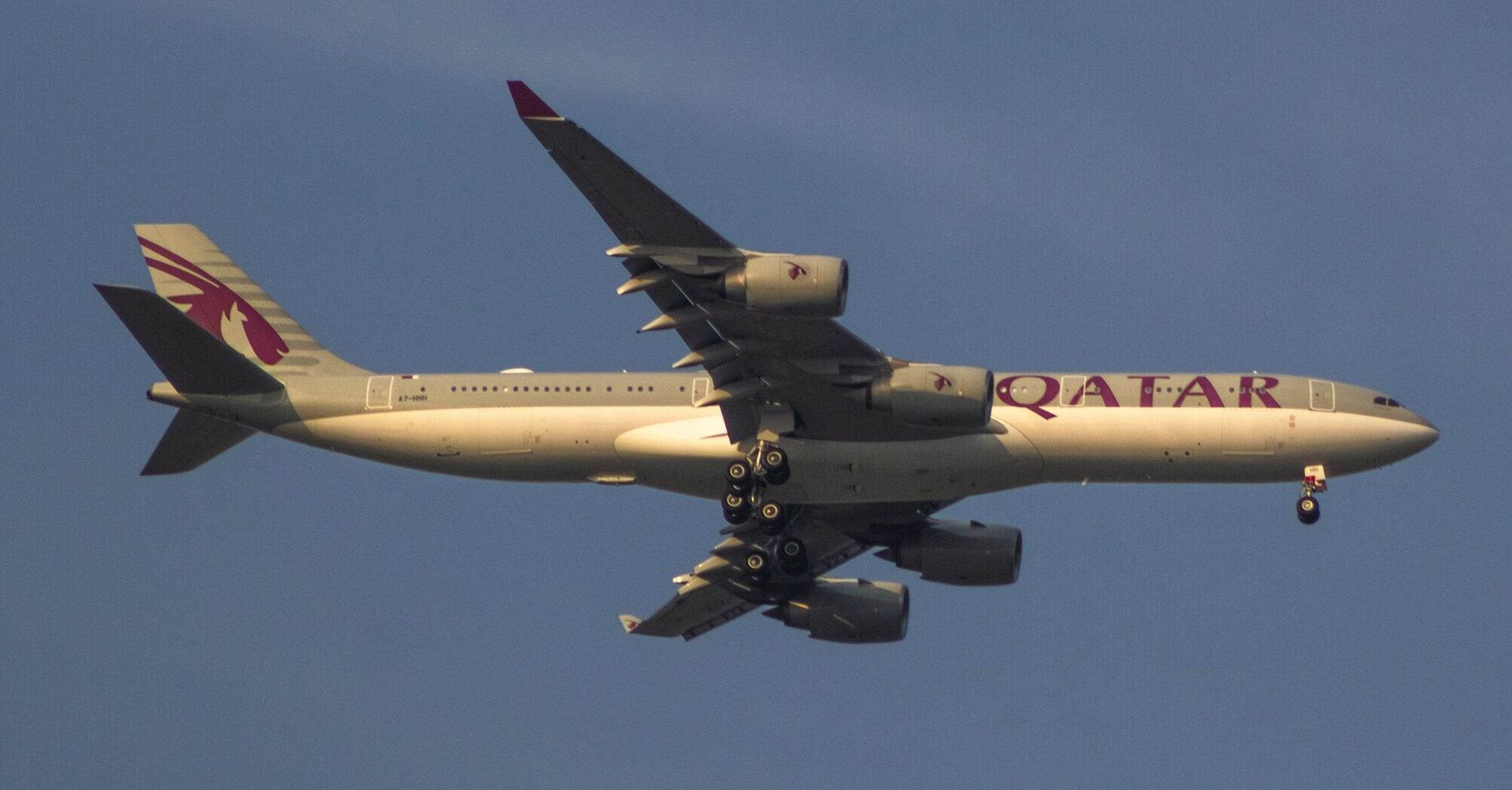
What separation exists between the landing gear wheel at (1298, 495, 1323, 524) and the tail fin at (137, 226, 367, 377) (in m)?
26.6

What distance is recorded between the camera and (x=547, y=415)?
5847 cm

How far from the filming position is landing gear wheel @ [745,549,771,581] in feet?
204

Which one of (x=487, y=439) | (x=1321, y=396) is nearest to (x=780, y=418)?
(x=487, y=439)

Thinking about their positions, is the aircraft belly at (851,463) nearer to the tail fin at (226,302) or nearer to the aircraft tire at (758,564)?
the aircraft tire at (758,564)

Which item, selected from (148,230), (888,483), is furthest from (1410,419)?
(148,230)

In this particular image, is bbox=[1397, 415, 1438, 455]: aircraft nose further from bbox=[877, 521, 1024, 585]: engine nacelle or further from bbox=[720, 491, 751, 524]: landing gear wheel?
bbox=[720, 491, 751, 524]: landing gear wheel

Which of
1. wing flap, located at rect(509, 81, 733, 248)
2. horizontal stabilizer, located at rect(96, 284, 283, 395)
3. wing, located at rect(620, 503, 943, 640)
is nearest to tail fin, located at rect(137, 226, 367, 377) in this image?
horizontal stabilizer, located at rect(96, 284, 283, 395)

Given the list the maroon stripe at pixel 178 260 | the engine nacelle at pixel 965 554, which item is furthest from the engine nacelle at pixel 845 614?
the maroon stripe at pixel 178 260

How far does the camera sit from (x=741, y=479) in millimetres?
56312

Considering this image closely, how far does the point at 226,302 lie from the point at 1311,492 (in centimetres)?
3162

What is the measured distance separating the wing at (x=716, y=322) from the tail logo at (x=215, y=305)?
14127mm

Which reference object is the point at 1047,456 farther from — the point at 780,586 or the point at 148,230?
the point at 148,230

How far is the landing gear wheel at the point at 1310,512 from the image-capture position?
5666 cm

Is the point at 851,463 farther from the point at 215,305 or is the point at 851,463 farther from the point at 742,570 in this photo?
the point at 215,305
